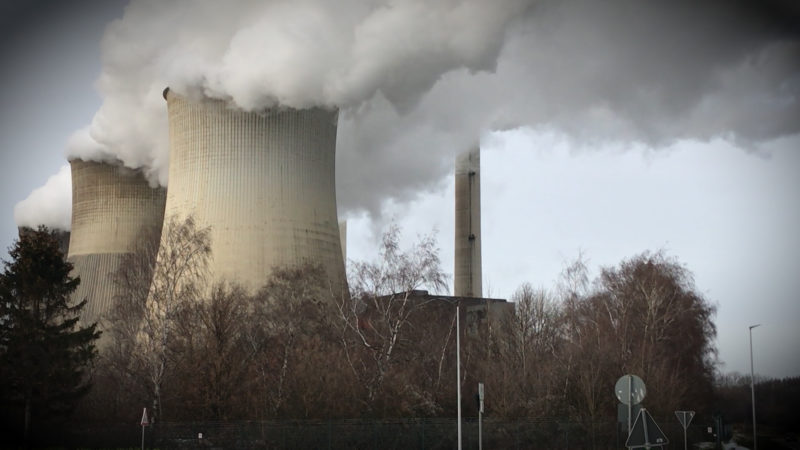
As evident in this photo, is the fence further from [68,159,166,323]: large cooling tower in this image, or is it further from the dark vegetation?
[68,159,166,323]: large cooling tower

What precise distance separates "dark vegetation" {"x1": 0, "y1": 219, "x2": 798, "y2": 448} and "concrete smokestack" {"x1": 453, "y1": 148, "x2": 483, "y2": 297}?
579 inches

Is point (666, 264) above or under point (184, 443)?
above

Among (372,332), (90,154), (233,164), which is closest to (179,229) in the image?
(233,164)

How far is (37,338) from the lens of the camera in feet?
63.5

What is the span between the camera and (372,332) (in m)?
23.5

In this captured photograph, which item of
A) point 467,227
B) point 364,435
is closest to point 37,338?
point 364,435

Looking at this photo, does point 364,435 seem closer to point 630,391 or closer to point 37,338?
point 37,338

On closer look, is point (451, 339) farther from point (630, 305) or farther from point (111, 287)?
point (111, 287)

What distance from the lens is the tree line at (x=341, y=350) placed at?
19.1 m

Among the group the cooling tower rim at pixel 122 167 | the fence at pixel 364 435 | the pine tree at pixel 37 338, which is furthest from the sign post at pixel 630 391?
the cooling tower rim at pixel 122 167

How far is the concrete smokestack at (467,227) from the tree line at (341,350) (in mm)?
15101

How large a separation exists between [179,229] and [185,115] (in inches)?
127

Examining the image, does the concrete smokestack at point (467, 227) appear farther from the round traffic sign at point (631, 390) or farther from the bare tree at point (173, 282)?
the round traffic sign at point (631, 390)

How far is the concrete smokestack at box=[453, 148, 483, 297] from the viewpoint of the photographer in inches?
1671
